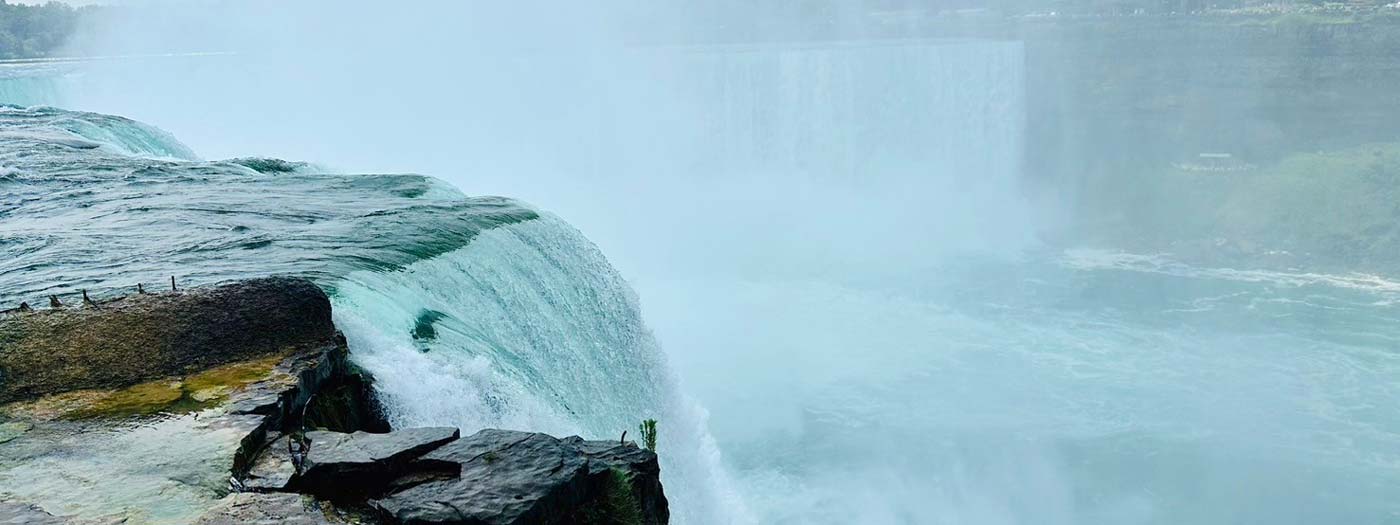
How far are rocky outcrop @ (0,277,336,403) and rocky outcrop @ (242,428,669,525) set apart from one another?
1.42 m

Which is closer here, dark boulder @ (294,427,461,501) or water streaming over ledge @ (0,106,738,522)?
dark boulder @ (294,427,461,501)

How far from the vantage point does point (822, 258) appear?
26.9m

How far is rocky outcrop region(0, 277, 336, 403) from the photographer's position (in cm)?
572

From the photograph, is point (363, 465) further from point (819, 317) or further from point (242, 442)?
point (819, 317)

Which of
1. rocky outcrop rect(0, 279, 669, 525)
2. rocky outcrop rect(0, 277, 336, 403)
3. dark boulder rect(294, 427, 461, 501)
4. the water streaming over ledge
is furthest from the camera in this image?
the water streaming over ledge

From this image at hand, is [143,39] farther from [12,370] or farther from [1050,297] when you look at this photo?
[12,370]

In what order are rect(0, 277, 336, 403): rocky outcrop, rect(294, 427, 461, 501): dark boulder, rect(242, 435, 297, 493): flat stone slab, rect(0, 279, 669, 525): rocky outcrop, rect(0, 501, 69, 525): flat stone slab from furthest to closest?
rect(0, 277, 336, 403): rocky outcrop, rect(242, 435, 297, 493): flat stone slab, rect(294, 427, 461, 501): dark boulder, rect(0, 279, 669, 525): rocky outcrop, rect(0, 501, 69, 525): flat stone slab

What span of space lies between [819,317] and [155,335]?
16.4 meters

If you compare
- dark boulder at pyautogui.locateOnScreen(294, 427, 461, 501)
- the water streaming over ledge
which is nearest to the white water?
the water streaming over ledge

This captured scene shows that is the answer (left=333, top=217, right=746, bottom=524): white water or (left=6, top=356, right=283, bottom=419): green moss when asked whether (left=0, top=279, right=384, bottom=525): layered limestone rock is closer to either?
(left=6, top=356, right=283, bottom=419): green moss

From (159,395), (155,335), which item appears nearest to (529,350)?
A: (155,335)

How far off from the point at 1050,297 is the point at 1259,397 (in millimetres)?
6602

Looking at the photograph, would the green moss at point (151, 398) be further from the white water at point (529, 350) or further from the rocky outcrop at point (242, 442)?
the white water at point (529, 350)

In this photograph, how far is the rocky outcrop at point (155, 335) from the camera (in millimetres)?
5723
